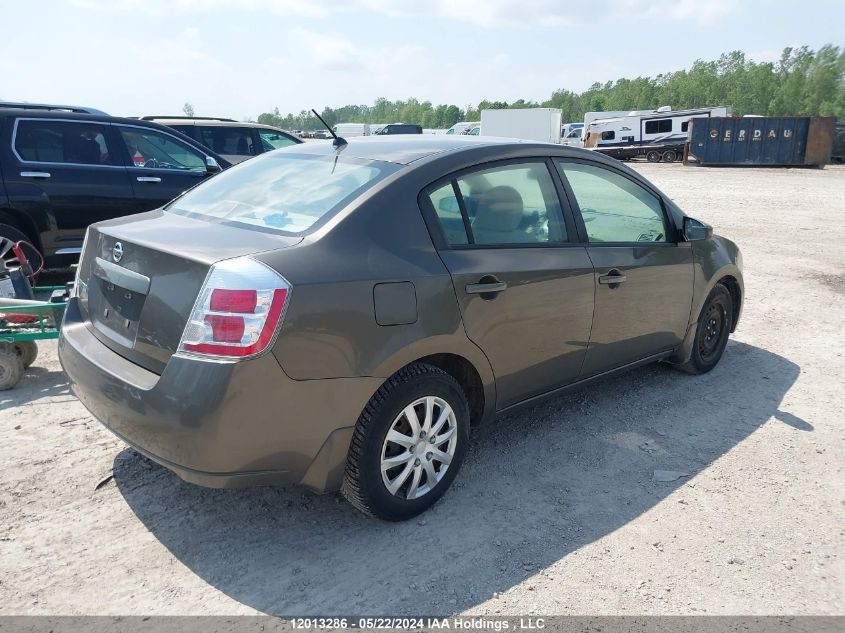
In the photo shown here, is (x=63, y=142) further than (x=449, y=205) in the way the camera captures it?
Yes

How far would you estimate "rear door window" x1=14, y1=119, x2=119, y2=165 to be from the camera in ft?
22.2

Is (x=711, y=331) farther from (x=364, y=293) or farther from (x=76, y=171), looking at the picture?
(x=76, y=171)

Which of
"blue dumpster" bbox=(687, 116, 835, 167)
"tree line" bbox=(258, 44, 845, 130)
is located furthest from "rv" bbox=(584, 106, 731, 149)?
"tree line" bbox=(258, 44, 845, 130)

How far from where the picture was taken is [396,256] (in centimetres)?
302

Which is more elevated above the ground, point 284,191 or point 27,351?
point 284,191

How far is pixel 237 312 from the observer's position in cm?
261

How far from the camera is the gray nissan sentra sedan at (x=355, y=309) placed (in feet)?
8.68

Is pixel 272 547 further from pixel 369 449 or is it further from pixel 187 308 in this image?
pixel 187 308

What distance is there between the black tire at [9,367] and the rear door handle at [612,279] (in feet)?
12.2

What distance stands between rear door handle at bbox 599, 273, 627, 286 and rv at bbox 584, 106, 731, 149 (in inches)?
1473

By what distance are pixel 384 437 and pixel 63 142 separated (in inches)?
225

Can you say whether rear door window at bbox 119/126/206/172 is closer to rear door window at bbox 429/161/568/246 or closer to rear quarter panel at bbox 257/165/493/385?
rear door window at bbox 429/161/568/246

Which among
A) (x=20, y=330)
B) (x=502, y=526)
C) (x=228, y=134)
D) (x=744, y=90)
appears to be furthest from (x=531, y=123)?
(x=744, y=90)

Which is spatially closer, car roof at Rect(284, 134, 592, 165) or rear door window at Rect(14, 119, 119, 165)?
car roof at Rect(284, 134, 592, 165)
